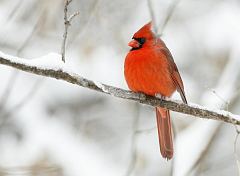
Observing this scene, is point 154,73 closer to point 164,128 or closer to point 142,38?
point 142,38

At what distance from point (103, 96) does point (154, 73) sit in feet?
11.6

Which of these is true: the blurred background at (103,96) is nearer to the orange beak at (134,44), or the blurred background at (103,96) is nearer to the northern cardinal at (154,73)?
the northern cardinal at (154,73)

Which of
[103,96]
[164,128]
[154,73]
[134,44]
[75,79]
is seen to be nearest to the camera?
[75,79]

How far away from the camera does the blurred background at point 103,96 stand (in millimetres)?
6355

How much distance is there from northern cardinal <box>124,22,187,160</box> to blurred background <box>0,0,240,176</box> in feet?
2.68

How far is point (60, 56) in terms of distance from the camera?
3.78 m

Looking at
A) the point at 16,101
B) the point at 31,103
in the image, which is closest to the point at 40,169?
the point at 16,101

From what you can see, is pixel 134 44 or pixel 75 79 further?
pixel 134 44

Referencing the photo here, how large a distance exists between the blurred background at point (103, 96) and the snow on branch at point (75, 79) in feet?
5.16

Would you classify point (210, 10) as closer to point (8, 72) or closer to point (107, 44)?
point (107, 44)

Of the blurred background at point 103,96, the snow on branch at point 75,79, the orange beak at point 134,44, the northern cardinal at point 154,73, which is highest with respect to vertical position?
the blurred background at point 103,96

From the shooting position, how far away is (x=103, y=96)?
8133 millimetres

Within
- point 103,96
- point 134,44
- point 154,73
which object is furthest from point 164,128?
point 103,96

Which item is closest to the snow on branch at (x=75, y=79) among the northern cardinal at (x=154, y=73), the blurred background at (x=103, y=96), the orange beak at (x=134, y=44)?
the northern cardinal at (x=154, y=73)
